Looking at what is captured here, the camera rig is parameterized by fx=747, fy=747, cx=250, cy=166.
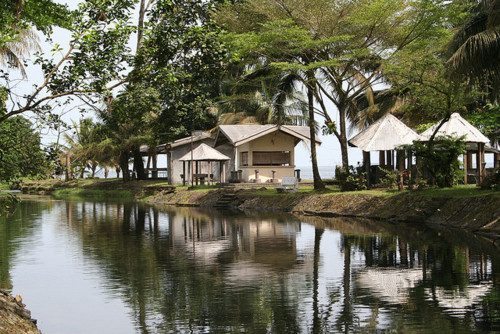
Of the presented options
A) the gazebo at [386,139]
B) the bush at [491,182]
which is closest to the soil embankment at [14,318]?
the bush at [491,182]

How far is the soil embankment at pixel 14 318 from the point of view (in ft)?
31.1

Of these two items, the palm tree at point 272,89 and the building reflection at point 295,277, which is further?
the palm tree at point 272,89

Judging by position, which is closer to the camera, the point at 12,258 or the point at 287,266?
the point at 287,266

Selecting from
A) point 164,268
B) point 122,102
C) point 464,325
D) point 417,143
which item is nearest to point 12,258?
point 164,268

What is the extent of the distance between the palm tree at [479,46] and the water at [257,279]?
197 inches

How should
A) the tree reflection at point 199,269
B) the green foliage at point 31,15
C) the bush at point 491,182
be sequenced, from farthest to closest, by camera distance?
the bush at point 491,182, the tree reflection at point 199,269, the green foliage at point 31,15

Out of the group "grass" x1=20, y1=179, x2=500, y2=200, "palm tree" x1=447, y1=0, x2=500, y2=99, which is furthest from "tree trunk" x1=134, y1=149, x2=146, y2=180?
"palm tree" x1=447, y1=0, x2=500, y2=99

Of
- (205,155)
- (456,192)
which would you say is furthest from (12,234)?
(205,155)

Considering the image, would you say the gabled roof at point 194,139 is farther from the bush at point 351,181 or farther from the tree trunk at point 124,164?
the bush at point 351,181

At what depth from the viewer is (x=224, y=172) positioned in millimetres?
53062

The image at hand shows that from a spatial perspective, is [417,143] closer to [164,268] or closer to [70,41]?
[164,268]

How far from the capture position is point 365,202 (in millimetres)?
30891

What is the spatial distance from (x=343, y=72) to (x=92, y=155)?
29.5 meters

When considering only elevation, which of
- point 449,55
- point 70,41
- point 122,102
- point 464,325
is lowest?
point 464,325
